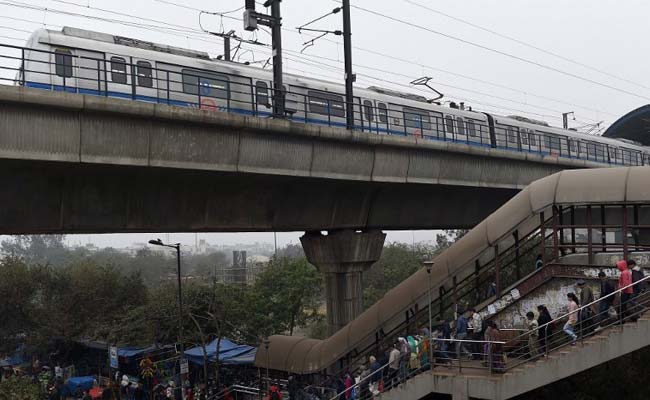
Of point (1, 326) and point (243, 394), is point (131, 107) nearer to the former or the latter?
point (243, 394)

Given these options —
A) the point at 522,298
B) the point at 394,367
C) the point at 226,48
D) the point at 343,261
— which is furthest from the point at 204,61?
the point at 522,298

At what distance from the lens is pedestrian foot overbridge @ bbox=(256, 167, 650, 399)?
1087 cm

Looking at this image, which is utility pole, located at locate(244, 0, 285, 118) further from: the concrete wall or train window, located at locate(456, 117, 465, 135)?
train window, located at locate(456, 117, 465, 135)

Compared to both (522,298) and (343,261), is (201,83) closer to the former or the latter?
(343,261)

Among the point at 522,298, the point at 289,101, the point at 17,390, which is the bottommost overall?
the point at 17,390

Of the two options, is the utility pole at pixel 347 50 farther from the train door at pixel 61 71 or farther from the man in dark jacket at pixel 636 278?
the man in dark jacket at pixel 636 278

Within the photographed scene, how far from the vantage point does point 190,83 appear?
1753cm

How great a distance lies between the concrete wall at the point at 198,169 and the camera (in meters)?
12.1

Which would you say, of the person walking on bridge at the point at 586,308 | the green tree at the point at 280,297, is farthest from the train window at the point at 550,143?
the person walking on bridge at the point at 586,308

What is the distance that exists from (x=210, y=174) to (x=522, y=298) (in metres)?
8.58

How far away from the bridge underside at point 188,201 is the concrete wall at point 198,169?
3 cm

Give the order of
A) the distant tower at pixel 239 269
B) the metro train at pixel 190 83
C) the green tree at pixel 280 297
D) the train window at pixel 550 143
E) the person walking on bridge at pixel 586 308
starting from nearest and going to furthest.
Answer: the person walking on bridge at pixel 586 308 → the metro train at pixel 190 83 → the train window at pixel 550 143 → the green tree at pixel 280 297 → the distant tower at pixel 239 269

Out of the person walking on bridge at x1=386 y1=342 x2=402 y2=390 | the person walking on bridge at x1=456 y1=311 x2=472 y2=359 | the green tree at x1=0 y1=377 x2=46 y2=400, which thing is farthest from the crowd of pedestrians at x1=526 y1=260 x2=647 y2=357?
the green tree at x1=0 y1=377 x2=46 y2=400

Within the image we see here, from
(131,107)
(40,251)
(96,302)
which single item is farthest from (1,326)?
(40,251)
